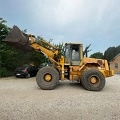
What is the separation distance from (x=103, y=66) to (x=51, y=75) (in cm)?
355

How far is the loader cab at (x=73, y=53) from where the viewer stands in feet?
47.2

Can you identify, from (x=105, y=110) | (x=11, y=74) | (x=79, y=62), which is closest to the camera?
(x=105, y=110)

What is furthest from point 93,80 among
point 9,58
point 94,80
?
point 9,58

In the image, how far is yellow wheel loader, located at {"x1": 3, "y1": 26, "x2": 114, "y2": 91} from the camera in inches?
520

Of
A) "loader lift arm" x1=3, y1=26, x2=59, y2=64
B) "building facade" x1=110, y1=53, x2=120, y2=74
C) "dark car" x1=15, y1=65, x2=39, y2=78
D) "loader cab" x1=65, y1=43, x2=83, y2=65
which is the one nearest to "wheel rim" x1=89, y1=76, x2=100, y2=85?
"loader cab" x1=65, y1=43, x2=83, y2=65

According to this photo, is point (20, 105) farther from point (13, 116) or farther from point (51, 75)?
point (51, 75)

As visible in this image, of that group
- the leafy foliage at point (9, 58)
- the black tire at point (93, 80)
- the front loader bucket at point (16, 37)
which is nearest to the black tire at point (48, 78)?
the black tire at point (93, 80)

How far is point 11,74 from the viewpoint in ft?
79.3

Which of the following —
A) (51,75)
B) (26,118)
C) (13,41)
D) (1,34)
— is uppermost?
(1,34)

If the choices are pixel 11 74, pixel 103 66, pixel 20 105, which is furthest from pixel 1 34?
pixel 20 105

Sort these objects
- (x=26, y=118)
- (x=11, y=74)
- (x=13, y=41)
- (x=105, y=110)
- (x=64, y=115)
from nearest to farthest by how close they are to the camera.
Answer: (x=26, y=118) < (x=64, y=115) < (x=105, y=110) < (x=13, y=41) < (x=11, y=74)

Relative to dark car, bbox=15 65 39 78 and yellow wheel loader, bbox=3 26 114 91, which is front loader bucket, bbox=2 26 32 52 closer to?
yellow wheel loader, bbox=3 26 114 91

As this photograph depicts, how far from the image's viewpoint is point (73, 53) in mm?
14539

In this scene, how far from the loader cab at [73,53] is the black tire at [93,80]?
133cm
